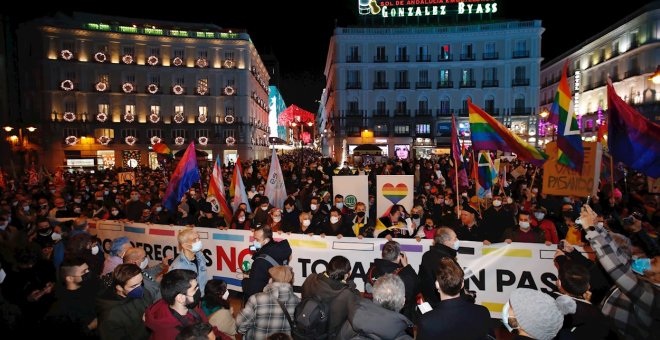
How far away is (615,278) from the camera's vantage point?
3666 mm

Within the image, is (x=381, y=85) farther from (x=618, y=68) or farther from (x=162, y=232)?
(x=162, y=232)

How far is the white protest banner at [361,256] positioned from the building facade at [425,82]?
41.9 meters

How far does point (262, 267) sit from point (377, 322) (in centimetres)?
205

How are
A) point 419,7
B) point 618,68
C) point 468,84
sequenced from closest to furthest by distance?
point 618,68, point 468,84, point 419,7

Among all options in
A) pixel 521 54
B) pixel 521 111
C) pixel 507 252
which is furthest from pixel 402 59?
pixel 507 252

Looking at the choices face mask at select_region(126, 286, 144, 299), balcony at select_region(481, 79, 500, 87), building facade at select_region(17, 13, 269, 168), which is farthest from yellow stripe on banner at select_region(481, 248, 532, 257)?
balcony at select_region(481, 79, 500, 87)

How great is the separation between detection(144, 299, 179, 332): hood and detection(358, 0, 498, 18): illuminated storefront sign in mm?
52795

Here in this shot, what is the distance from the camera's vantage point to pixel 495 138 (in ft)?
27.5

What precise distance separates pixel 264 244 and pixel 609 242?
3775mm

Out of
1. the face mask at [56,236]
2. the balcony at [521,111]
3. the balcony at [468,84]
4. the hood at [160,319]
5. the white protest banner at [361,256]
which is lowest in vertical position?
the white protest banner at [361,256]

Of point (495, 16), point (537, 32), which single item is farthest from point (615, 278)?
point (495, 16)

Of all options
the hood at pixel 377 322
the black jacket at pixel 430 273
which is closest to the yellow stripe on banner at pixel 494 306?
the black jacket at pixel 430 273

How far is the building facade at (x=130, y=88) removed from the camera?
47.2 meters

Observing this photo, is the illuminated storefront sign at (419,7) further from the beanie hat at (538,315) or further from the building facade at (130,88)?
the beanie hat at (538,315)
